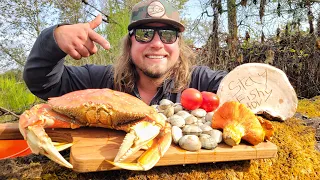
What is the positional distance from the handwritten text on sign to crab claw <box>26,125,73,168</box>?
3.21ft

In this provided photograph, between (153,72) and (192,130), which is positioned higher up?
(153,72)

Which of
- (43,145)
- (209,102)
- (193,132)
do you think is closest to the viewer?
(43,145)

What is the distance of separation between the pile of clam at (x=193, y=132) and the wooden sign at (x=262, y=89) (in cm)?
34

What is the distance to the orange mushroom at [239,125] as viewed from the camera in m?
1.03

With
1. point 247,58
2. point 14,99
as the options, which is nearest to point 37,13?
point 14,99

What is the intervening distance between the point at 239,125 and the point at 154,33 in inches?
41.6

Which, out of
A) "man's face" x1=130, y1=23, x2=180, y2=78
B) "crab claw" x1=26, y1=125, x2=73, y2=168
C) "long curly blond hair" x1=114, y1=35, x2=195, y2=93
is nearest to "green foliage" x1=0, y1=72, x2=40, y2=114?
"long curly blond hair" x1=114, y1=35, x2=195, y2=93

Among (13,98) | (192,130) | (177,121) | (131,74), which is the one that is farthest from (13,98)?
(192,130)

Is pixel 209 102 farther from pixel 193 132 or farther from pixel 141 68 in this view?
pixel 141 68

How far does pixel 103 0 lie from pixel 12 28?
12.3 feet

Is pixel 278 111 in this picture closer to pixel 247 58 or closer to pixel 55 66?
pixel 55 66

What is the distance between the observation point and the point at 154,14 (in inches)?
73.7

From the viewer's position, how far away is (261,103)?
148 centimetres

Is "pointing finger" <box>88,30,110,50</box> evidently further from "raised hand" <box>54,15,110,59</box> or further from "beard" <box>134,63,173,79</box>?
"beard" <box>134,63,173,79</box>
